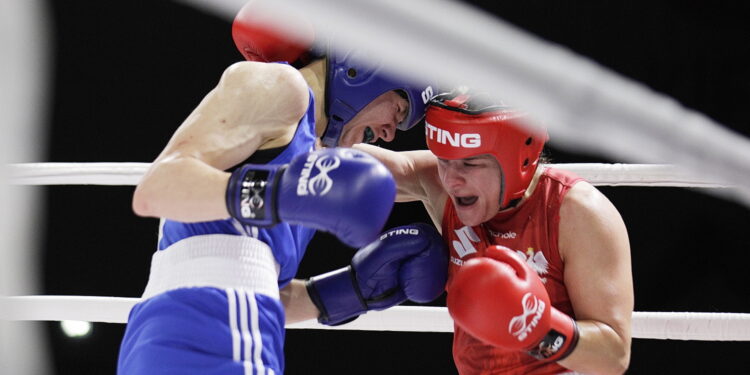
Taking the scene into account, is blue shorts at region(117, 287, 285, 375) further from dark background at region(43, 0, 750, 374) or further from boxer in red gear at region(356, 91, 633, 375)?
dark background at region(43, 0, 750, 374)

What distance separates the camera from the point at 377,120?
1.81m

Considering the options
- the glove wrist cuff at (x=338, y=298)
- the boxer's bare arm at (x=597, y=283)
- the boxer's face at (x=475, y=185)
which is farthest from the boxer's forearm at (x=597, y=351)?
the glove wrist cuff at (x=338, y=298)

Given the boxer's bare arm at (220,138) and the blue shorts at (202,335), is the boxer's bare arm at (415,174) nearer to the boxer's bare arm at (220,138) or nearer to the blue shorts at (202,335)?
the boxer's bare arm at (220,138)

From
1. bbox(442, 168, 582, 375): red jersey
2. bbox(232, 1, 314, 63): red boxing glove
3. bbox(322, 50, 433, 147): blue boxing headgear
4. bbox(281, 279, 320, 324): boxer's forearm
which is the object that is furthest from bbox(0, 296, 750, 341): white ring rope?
bbox(232, 1, 314, 63): red boxing glove

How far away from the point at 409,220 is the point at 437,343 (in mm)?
555

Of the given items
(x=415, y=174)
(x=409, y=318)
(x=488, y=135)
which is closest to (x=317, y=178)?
(x=488, y=135)

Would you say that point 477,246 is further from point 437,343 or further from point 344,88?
point 437,343

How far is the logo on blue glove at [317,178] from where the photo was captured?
1.22m

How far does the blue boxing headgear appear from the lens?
5.54 feet

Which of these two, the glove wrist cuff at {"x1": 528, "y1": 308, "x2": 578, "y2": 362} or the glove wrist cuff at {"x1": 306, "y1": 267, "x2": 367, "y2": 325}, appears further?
the glove wrist cuff at {"x1": 306, "y1": 267, "x2": 367, "y2": 325}

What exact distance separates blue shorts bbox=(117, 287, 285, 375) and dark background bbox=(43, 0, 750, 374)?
1.53m

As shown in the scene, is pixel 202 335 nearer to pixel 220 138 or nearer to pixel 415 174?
pixel 220 138

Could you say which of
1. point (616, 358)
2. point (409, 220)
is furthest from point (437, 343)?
point (616, 358)

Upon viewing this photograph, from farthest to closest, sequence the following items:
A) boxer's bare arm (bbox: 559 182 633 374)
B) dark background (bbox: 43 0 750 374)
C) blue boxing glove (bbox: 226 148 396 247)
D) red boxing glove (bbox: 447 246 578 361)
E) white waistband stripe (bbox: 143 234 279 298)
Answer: dark background (bbox: 43 0 750 374) < boxer's bare arm (bbox: 559 182 633 374) < red boxing glove (bbox: 447 246 578 361) < white waistband stripe (bbox: 143 234 279 298) < blue boxing glove (bbox: 226 148 396 247)
